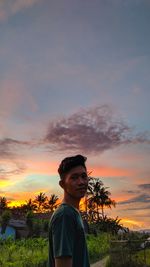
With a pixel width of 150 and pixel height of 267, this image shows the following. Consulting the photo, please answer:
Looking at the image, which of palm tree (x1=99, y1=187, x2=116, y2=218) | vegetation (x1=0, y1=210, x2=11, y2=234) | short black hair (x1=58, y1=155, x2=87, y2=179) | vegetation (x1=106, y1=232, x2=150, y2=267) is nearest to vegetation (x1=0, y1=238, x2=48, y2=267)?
vegetation (x1=106, y1=232, x2=150, y2=267)

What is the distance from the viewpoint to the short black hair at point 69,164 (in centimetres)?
224

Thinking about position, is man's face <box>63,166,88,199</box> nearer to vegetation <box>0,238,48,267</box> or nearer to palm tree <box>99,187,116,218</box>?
vegetation <box>0,238,48,267</box>

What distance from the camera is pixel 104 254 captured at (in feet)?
95.9

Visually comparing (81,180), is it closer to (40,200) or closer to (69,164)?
(69,164)

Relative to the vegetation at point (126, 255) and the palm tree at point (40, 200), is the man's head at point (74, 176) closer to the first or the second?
the vegetation at point (126, 255)

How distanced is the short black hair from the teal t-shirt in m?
0.20

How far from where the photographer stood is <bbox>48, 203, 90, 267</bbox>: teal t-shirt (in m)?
1.99

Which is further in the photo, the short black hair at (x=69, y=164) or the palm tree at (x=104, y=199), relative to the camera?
the palm tree at (x=104, y=199)

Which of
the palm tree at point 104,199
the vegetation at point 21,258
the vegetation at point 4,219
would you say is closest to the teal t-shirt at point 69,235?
the vegetation at point 21,258

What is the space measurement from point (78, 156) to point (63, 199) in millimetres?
257

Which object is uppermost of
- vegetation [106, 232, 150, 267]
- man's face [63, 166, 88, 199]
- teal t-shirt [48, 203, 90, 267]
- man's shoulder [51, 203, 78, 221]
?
vegetation [106, 232, 150, 267]

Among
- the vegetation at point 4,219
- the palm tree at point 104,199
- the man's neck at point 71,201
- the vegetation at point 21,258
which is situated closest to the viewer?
the man's neck at point 71,201

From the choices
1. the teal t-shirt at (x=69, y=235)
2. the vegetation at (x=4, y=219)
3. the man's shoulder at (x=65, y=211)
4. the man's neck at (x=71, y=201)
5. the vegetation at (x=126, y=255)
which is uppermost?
the vegetation at (x=4, y=219)

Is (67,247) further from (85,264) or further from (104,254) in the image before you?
(104,254)
